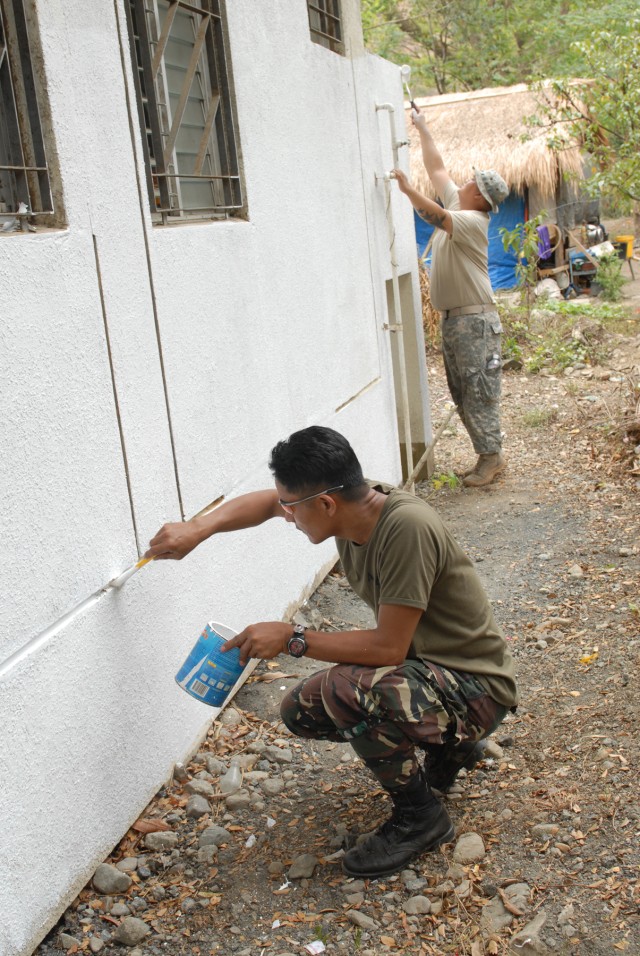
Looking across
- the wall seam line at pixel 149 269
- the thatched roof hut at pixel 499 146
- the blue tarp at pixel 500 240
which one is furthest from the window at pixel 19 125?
the thatched roof hut at pixel 499 146

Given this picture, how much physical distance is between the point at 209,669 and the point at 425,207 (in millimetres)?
4417

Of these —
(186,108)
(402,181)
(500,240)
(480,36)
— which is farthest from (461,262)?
(480,36)

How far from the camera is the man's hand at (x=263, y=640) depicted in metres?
2.64

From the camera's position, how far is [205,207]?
3732 millimetres

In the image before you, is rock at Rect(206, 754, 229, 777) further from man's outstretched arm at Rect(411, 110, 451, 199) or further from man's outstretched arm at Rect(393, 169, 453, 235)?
man's outstretched arm at Rect(411, 110, 451, 199)

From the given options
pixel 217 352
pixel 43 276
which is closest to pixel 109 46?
pixel 43 276

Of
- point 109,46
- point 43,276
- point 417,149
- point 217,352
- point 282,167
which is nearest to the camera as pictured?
point 43,276

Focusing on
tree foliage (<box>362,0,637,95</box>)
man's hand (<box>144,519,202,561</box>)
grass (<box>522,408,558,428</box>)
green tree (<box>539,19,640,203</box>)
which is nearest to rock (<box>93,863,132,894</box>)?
man's hand (<box>144,519,202,561</box>)

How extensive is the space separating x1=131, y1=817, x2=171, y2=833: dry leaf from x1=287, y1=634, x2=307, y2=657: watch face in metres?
0.83

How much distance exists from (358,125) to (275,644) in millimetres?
4132

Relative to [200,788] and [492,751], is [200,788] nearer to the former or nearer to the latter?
[200,788]

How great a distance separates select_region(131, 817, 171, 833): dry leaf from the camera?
2971 mm

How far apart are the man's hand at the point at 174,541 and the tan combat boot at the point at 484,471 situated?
4.48m

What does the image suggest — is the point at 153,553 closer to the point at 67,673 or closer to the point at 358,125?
the point at 67,673
